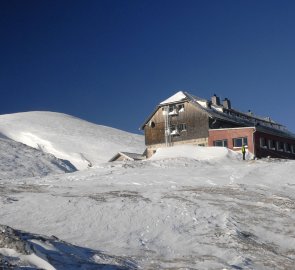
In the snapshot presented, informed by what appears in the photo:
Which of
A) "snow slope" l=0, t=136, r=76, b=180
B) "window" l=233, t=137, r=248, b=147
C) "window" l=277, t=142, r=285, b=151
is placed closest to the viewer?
"window" l=233, t=137, r=248, b=147

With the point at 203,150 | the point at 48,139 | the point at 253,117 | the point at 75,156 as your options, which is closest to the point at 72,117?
the point at 48,139

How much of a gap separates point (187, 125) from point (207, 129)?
3123mm

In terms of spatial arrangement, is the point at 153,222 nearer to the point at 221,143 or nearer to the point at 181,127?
the point at 221,143

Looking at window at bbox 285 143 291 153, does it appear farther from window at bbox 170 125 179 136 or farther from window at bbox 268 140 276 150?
window at bbox 170 125 179 136

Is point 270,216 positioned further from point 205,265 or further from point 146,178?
point 146,178

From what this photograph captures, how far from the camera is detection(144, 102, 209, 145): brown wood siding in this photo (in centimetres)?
5941

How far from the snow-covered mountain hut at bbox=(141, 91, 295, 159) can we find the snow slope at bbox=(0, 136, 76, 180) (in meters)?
13.6

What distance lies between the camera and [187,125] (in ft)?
201

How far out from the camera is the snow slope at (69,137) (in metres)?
107

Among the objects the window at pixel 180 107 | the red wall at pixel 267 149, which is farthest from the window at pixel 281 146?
the window at pixel 180 107

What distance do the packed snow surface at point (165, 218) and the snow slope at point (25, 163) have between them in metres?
26.4

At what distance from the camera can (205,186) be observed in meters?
32.8

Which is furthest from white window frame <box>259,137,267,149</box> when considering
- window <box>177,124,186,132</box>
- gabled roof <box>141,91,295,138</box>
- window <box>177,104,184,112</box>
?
window <box>177,104,184,112</box>

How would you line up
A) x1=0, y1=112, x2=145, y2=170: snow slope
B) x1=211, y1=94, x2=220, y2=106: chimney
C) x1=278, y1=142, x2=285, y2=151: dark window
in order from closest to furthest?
x1=278, y1=142, x2=285, y2=151: dark window
x1=211, y1=94, x2=220, y2=106: chimney
x1=0, y1=112, x2=145, y2=170: snow slope
